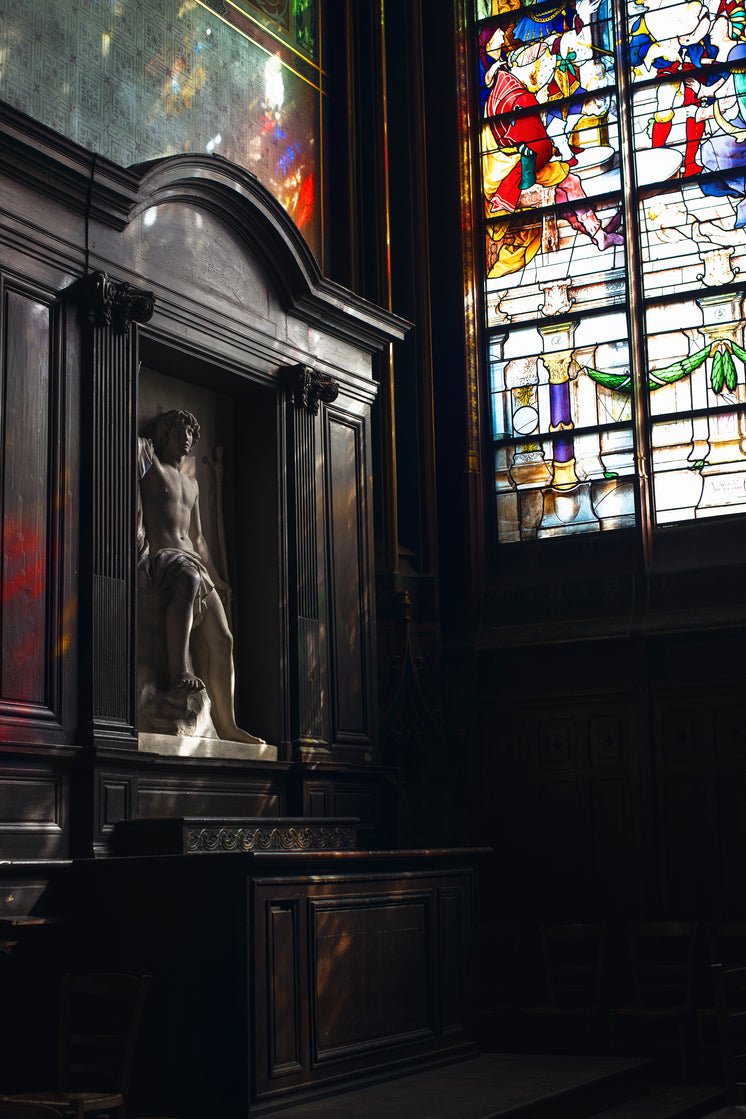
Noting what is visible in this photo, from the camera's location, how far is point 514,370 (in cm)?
868

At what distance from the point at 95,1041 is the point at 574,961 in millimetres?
3843

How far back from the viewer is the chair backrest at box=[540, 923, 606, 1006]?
700 cm

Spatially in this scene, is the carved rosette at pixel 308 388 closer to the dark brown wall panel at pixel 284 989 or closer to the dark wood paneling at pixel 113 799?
the dark wood paneling at pixel 113 799

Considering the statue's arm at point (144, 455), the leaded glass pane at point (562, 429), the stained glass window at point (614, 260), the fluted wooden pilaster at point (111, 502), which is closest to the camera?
the fluted wooden pilaster at point (111, 502)

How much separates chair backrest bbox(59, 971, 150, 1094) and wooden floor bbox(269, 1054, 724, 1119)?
604mm

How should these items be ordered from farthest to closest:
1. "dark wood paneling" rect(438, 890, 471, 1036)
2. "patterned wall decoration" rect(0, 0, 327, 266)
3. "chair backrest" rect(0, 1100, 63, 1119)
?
"patterned wall decoration" rect(0, 0, 327, 266) < "dark wood paneling" rect(438, 890, 471, 1036) < "chair backrest" rect(0, 1100, 63, 1119)

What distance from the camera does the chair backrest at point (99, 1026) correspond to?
4.51 metres

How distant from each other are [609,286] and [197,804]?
420 cm

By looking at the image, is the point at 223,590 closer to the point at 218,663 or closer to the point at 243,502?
the point at 218,663

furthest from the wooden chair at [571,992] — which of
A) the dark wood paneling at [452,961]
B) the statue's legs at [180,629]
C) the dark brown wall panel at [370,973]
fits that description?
the statue's legs at [180,629]

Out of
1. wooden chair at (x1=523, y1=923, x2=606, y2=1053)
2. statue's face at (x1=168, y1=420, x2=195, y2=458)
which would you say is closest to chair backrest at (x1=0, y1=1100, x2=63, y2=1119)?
wooden chair at (x1=523, y1=923, x2=606, y2=1053)

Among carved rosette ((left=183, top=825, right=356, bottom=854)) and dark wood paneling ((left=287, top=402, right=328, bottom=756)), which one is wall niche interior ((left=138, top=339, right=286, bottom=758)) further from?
carved rosette ((left=183, top=825, right=356, bottom=854))

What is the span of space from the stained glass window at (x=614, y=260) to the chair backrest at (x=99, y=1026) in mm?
4246

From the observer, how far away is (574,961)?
7.77 metres
